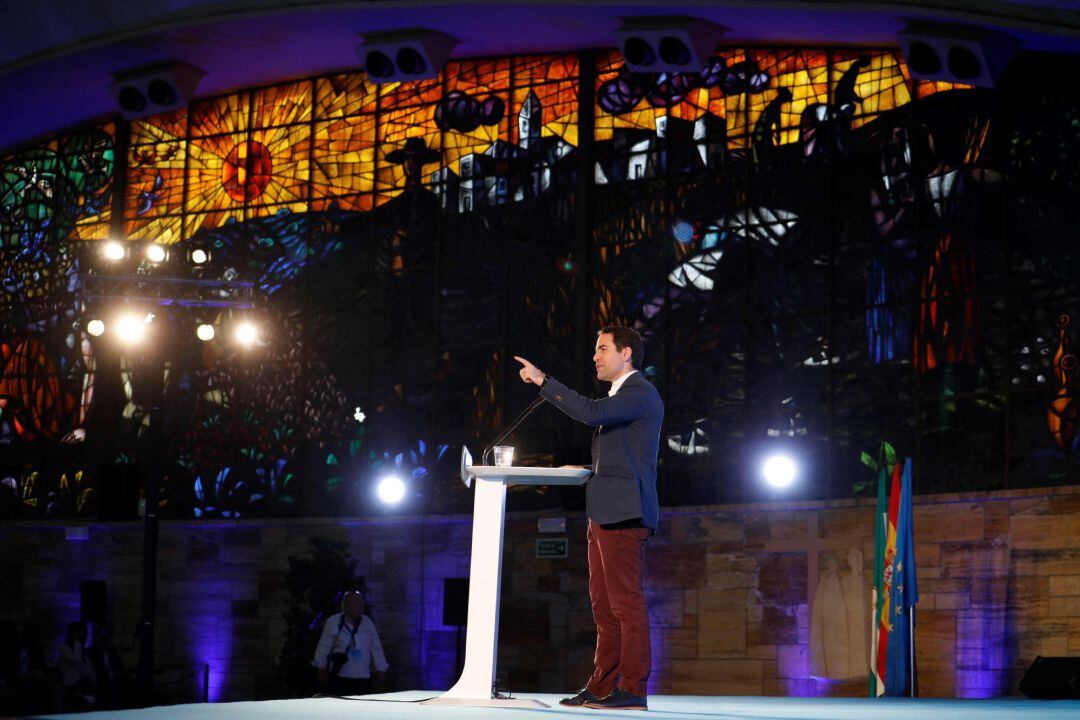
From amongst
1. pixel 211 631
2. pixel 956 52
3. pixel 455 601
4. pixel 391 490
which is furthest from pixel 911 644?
pixel 211 631

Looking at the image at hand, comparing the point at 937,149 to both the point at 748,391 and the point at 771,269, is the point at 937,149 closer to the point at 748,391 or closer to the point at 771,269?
the point at 771,269

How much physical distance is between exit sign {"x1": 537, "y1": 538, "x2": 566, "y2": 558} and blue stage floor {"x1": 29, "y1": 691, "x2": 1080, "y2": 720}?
6.97m

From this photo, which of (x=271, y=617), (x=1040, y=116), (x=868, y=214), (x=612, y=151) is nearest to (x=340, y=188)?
(x=612, y=151)

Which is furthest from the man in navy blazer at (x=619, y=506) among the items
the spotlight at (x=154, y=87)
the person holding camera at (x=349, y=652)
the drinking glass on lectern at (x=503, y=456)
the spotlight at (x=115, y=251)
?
the spotlight at (x=154, y=87)

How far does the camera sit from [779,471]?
13.3 metres

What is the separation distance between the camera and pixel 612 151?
14867 millimetres

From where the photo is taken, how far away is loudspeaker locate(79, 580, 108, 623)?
14.8m

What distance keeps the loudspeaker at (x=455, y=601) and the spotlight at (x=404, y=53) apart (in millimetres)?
4867

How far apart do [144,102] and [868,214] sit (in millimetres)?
7731

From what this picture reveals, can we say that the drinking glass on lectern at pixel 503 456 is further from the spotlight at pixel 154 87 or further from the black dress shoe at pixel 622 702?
the spotlight at pixel 154 87

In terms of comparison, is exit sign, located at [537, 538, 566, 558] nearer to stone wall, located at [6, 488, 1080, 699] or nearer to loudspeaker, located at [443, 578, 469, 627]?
stone wall, located at [6, 488, 1080, 699]

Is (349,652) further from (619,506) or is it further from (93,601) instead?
(619,506)

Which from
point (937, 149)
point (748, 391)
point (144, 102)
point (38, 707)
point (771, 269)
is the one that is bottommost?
point (38, 707)

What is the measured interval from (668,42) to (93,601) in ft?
24.7
